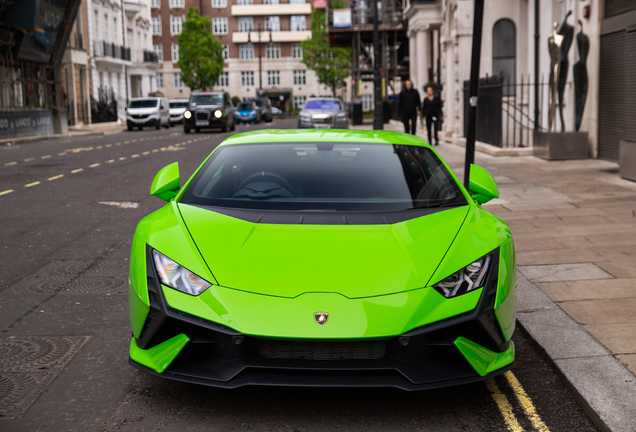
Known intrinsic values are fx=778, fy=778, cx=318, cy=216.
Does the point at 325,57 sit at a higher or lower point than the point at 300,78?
higher

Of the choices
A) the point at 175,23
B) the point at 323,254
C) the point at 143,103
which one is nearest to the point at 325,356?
the point at 323,254

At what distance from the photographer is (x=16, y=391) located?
3.88 meters

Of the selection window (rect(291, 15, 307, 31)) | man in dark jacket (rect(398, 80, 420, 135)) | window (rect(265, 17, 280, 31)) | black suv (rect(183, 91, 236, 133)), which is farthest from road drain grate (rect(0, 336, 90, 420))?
window (rect(265, 17, 280, 31))

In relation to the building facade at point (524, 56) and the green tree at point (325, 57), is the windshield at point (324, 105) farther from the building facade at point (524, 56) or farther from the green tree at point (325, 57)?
the green tree at point (325, 57)

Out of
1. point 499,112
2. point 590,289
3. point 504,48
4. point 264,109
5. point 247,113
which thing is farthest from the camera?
point 264,109

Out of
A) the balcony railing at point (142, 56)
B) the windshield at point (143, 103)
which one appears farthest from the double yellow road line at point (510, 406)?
the balcony railing at point (142, 56)

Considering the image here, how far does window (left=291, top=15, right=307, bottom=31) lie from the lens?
312 feet

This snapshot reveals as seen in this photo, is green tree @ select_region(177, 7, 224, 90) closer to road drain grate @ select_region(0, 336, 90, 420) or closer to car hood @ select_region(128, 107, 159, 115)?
car hood @ select_region(128, 107, 159, 115)

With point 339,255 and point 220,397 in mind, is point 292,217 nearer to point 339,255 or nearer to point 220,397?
point 339,255

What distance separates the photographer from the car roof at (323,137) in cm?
501

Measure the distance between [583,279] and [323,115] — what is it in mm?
24441

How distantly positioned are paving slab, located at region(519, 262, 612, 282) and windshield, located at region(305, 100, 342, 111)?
24652 millimetres

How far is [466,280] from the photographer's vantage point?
3551 mm

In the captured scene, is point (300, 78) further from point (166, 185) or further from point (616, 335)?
point (616, 335)
